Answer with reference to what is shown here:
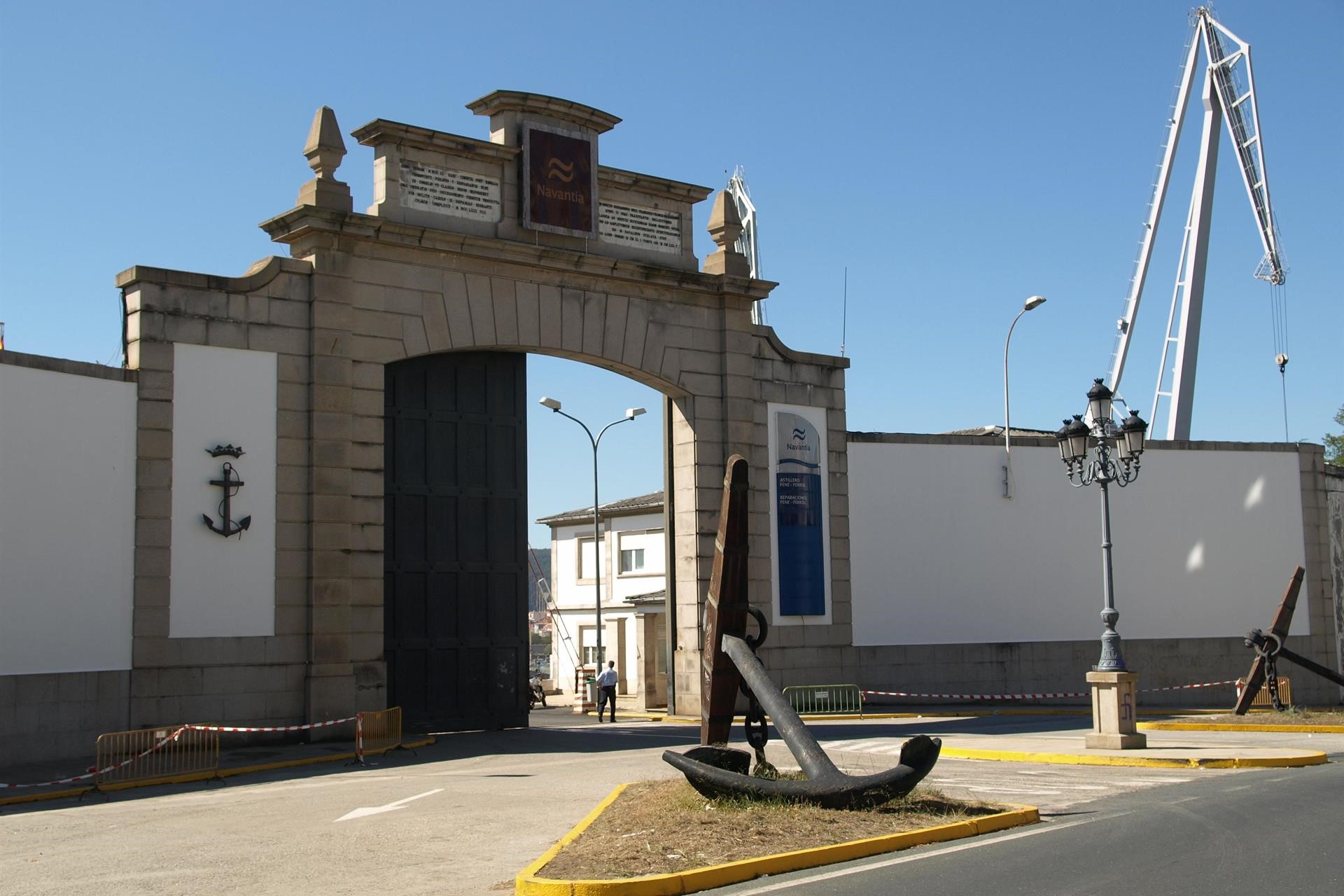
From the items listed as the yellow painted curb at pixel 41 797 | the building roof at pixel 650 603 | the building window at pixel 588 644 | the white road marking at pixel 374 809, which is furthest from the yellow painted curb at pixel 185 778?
the building window at pixel 588 644

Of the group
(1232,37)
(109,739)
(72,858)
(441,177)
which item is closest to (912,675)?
(441,177)

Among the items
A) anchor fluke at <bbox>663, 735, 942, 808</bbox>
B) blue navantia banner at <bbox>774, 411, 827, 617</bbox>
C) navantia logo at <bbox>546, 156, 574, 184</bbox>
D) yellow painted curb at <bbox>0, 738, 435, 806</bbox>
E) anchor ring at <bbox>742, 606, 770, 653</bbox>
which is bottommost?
yellow painted curb at <bbox>0, 738, 435, 806</bbox>

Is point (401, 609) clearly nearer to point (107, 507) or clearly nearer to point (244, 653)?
point (244, 653)

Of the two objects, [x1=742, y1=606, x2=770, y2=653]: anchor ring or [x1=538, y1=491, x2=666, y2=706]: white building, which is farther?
[x1=538, y1=491, x2=666, y2=706]: white building

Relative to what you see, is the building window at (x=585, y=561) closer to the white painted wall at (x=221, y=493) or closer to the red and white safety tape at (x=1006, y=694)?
the red and white safety tape at (x=1006, y=694)

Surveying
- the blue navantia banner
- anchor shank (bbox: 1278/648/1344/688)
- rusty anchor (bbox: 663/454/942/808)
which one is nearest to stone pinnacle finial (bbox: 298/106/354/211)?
the blue navantia banner

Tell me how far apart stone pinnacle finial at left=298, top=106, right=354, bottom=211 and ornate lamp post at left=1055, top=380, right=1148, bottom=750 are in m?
11.7

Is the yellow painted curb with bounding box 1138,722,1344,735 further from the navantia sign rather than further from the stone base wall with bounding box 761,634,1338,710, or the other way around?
the navantia sign

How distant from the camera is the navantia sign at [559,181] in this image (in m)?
23.7

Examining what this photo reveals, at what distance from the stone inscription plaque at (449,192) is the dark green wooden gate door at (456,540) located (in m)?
2.44

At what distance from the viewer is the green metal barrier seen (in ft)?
85.5

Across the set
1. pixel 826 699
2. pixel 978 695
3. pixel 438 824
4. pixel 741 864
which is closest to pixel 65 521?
pixel 438 824

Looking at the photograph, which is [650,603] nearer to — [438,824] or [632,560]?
[632,560]

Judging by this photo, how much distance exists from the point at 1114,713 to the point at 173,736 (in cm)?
1205
